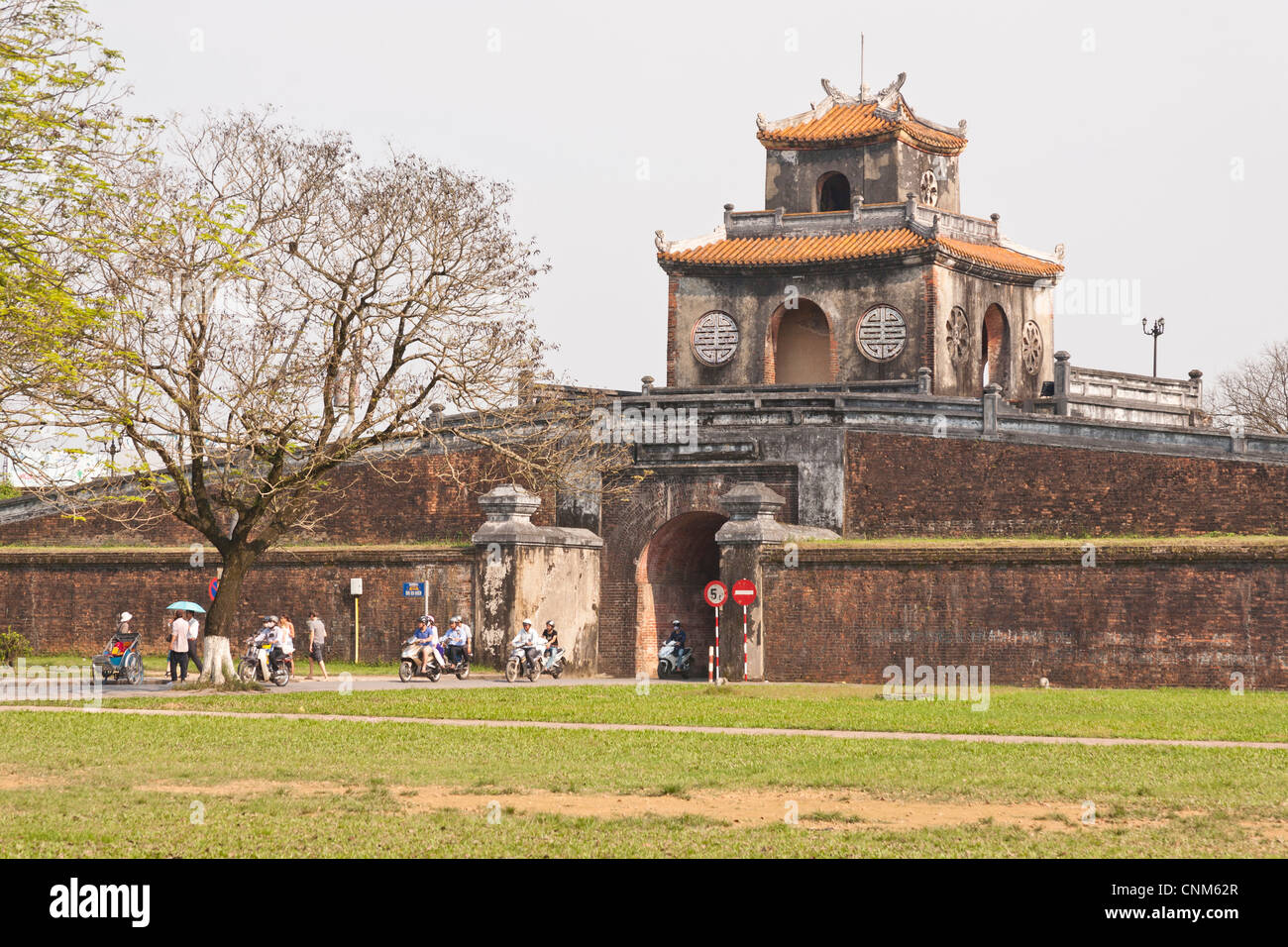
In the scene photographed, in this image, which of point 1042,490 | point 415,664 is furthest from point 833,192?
point 415,664

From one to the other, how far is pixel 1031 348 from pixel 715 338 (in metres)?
8.42

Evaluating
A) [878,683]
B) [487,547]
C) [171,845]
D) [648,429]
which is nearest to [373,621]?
[487,547]

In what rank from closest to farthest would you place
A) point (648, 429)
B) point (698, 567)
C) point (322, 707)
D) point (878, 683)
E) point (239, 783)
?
point (239, 783) → point (322, 707) → point (878, 683) → point (648, 429) → point (698, 567)

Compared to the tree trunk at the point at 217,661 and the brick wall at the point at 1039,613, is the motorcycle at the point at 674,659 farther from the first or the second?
the tree trunk at the point at 217,661

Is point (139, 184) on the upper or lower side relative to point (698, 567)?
upper

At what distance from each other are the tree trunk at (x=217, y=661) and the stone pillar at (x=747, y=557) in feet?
29.4

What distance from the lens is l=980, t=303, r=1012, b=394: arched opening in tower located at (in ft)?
137

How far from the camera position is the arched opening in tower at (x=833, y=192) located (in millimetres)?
43344

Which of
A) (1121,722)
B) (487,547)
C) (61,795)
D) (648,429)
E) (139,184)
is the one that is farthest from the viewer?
(648,429)

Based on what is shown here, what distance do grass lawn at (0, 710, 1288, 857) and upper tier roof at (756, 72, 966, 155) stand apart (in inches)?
1054

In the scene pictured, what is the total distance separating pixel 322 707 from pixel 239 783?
8018 millimetres

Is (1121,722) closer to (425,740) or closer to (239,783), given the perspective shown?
(425,740)

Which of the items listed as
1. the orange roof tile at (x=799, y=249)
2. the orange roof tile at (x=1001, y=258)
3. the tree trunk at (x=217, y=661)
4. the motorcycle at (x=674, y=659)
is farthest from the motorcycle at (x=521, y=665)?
the orange roof tile at (x=1001, y=258)

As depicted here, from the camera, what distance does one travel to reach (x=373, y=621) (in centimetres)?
3381
